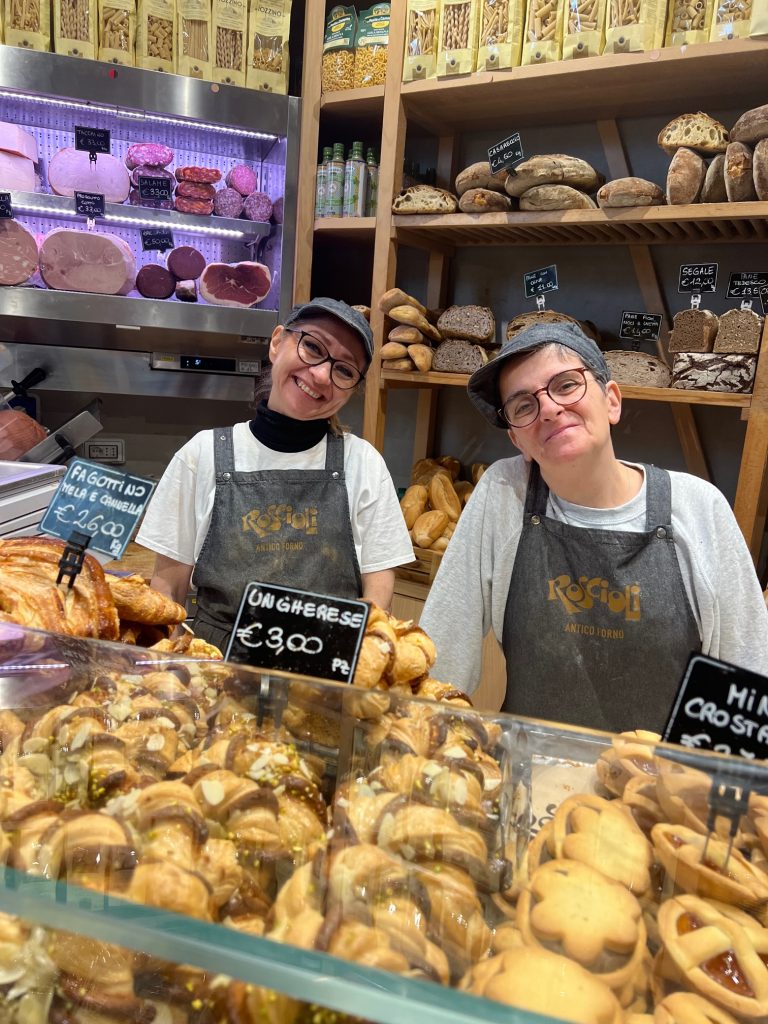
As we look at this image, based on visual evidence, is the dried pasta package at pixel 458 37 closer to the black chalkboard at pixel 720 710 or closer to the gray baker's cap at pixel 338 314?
the gray baker's cap at pixel 338 314

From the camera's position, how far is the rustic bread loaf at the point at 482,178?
9.18 ft

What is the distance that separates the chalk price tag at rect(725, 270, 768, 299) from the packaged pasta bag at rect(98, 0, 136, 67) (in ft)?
8.92

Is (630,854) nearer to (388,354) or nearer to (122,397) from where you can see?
(388,354)

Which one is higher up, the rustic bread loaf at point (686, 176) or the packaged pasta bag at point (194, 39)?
the packaged pasta bag at point (194, 39)

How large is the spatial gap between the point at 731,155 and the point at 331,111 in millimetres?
1805

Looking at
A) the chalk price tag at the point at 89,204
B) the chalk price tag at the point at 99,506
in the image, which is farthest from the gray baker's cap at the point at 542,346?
the chalk price tag at the point at 89,204

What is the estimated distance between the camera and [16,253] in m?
3.07

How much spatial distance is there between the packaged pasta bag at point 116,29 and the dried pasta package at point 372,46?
38.6 inches

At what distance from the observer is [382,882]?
0.62 meters

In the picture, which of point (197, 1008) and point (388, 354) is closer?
point (197, 1008)

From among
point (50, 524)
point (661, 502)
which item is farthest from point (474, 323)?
point (50, 524)

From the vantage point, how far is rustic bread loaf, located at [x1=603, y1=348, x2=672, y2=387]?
2645 millimetres

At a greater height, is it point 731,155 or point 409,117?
point 409,117

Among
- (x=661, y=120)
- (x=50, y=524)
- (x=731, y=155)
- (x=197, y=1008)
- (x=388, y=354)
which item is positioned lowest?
(x=197, y=1008)
